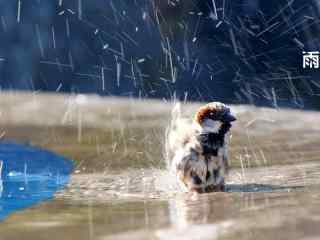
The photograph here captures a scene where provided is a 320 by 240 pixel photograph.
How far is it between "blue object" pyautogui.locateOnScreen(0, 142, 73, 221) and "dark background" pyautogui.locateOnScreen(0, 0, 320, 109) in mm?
1896

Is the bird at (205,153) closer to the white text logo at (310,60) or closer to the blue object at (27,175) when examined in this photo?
the blue object at (27,175)

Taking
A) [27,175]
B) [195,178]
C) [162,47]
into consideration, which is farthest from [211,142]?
[162,47]

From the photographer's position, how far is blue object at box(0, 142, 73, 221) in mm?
3980

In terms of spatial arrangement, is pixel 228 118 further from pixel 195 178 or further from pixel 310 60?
pixel 310 60

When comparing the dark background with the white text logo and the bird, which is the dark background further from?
the bird

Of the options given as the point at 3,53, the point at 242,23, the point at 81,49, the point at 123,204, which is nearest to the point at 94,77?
the point at 81,49

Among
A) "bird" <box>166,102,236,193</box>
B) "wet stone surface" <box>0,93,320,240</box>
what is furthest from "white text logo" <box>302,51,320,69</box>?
"bird" <box>166,102,236,193</box>

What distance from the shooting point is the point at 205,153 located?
4391 mm

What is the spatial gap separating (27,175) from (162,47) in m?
3.75

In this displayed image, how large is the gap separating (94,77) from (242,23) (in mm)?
1789

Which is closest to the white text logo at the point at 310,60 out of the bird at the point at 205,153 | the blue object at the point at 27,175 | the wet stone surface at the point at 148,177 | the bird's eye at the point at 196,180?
the wet stone surface at the point at 148,177

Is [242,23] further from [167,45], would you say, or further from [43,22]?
[43,22]

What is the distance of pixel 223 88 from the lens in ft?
24.9

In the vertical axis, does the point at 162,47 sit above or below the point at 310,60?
above
